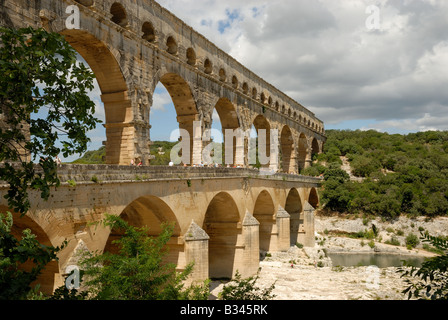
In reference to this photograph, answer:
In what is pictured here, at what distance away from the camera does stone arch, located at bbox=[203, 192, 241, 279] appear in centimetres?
2016

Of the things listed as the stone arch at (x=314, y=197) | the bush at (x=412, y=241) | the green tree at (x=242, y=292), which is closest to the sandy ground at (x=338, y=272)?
the bush at (x=412, y=241)

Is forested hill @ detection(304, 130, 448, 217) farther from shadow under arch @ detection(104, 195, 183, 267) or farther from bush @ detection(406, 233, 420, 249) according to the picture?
shadow under arch @ detection(104, 195, 183, 267)

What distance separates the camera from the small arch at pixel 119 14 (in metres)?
16.4

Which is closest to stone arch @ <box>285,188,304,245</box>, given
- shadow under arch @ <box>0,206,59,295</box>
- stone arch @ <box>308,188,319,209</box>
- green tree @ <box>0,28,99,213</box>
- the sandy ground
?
the sandy ground

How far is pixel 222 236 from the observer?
67.0 feet

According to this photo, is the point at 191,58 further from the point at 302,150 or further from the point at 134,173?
the point at 302,150

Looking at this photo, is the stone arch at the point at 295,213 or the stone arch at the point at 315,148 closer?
the stone arch at the point at 295,213

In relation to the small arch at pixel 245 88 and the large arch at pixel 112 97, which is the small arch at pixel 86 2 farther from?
the small arch at pixel 245 88

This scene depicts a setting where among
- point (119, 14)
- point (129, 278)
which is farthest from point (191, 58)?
point (129, 278)

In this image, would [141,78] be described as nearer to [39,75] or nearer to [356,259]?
[39,75]

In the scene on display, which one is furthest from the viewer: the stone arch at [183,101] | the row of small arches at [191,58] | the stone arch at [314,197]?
the stone arch at [314,197]

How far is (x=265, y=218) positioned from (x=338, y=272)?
585cm

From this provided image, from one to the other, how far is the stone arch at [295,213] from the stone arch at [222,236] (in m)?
13.4
